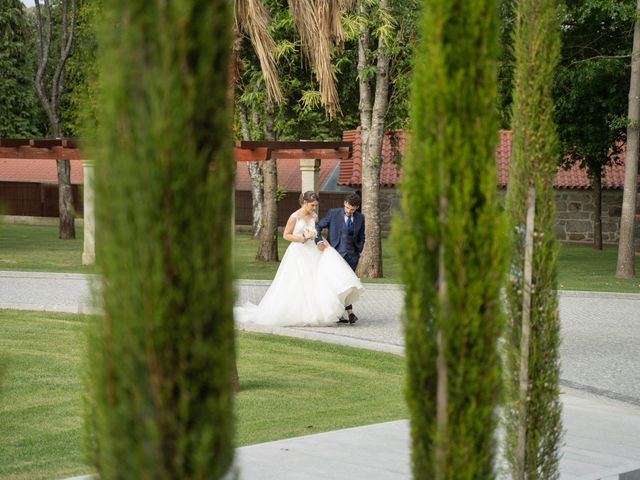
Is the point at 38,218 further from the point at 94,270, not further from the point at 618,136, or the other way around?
the point at 94,270

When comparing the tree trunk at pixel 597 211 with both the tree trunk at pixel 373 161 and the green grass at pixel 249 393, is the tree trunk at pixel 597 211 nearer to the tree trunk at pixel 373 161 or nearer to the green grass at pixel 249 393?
the tree trunk at pixel 373 161

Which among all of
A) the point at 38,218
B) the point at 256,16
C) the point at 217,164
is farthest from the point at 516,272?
the point at 38,218

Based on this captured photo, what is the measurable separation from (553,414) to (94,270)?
3445 millimetres

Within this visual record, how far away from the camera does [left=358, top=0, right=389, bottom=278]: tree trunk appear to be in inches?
998

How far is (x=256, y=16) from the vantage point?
12383 mm

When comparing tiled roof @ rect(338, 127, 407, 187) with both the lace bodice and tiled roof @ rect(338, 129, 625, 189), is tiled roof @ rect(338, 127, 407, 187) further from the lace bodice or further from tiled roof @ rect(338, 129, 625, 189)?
the lace bodice

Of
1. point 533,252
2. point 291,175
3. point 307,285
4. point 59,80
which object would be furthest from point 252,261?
point 533,252

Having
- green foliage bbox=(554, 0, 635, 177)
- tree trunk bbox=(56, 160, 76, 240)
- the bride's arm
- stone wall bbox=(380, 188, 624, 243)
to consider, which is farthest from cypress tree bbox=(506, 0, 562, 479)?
stone wall bbox=(380, 188, 624, 243)

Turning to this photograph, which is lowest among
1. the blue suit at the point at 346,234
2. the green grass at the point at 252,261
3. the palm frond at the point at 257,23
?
the green grass at the point at 252,261

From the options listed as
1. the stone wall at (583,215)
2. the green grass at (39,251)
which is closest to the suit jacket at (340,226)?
Result: the green grass at (39,251)

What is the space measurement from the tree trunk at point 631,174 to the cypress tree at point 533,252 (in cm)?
2274

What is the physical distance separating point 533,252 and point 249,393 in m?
5.16

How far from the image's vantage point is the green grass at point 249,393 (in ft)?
25.2

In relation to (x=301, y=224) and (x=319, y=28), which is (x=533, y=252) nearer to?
(x=319, y=28)
